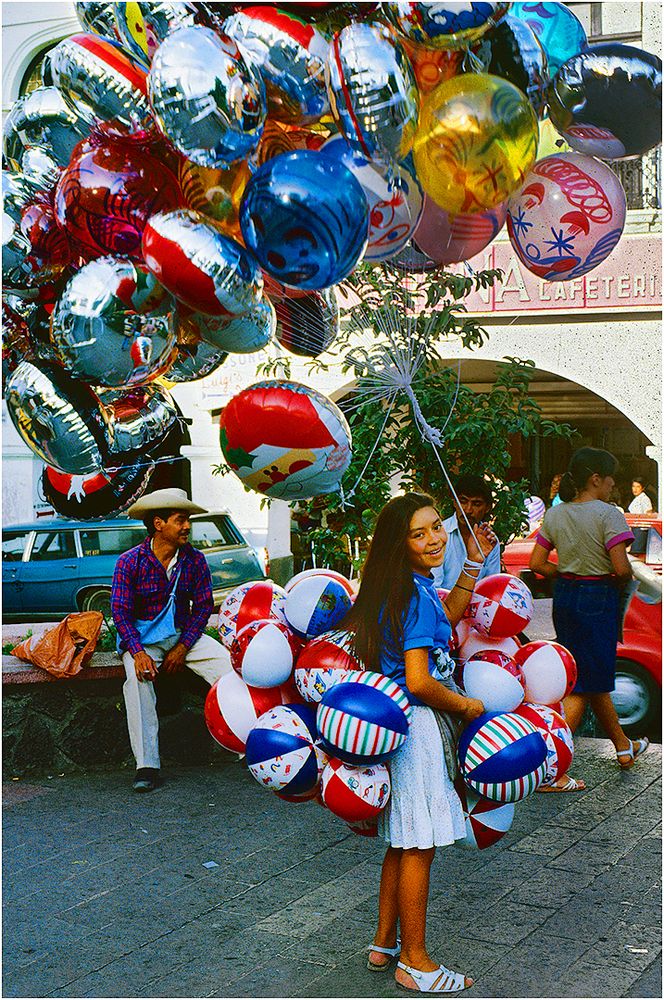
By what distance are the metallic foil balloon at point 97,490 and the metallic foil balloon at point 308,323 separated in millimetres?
677

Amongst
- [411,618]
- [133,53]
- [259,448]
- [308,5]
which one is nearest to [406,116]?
[308,5]

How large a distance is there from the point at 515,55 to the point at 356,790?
2.25 m

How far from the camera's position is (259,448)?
3.40 meters

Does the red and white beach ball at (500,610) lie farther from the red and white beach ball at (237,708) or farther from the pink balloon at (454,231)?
the pink balloon at (454,231)

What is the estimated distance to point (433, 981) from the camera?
3.33 metres

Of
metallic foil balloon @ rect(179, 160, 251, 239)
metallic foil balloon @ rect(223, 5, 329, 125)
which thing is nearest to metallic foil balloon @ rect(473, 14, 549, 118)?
metallic foil balloon @ rect(223, 5, 329, 125)

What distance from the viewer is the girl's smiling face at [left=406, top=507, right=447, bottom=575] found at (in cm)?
334

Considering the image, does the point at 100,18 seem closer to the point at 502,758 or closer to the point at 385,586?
the point at 385,586

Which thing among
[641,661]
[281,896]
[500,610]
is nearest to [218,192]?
[500,610]

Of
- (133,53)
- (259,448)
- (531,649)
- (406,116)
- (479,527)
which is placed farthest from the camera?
(479,527)

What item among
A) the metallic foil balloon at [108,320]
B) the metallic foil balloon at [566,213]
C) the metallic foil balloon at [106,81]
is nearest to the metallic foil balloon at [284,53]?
the metallic foil balloon at [106,81]

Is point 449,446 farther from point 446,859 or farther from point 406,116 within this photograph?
point 406,116

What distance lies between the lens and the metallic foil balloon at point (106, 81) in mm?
3137

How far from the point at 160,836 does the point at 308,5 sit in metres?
3.39
